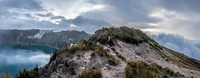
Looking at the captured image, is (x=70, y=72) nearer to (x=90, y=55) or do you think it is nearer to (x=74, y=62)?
(x=74, y=62)

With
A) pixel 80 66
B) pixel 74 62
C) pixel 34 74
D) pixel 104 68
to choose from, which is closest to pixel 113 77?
pixel 104 68

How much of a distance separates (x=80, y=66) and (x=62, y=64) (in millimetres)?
1594

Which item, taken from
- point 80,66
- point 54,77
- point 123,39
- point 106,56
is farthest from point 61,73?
point 123,39

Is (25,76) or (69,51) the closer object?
(25,76)

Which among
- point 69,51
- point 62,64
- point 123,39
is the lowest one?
point 62,64

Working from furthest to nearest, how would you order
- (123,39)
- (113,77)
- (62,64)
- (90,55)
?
(123,39), (90,55), (62,64), (113,77)

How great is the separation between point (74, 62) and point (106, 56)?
13.6 feet

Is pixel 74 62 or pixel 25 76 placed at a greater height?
pixel 74 62

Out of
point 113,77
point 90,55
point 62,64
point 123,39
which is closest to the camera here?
point 113,77

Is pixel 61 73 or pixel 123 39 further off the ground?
pixel 123 39

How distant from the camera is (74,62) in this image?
10641mm

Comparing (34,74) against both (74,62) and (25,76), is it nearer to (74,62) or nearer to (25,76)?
(25,76)

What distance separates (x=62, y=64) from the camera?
10203 millimetres

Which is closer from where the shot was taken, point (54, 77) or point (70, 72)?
point (54, 77)
